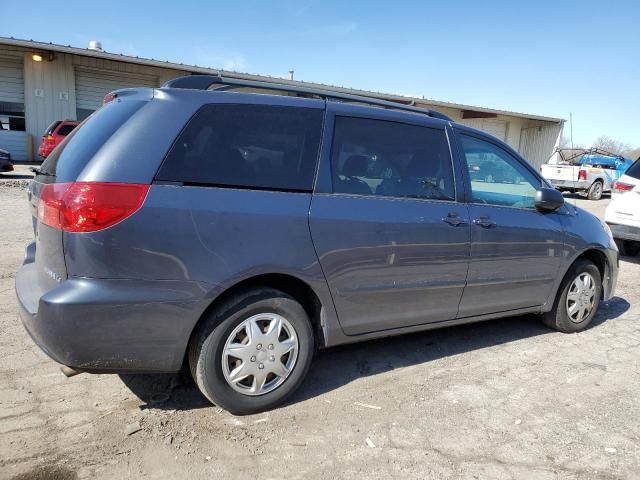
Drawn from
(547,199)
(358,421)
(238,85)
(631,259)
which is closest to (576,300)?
(547,199)

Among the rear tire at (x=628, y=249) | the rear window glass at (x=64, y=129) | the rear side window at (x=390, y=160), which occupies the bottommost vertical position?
the rear tire at (x=628, y=249)

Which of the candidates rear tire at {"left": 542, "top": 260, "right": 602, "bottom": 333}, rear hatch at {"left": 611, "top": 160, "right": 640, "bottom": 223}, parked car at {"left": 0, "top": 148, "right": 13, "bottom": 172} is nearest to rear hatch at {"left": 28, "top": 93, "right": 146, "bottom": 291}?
rear tire at {"left": 542, "top": 260, "right": 602, "bottom": 333}

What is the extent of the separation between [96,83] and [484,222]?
19.7 m

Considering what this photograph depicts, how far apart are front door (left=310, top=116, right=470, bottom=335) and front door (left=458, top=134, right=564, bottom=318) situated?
0.55 ft

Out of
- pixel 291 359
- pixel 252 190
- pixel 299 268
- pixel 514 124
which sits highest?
pixel 514 124

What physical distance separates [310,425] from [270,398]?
0.93 feet

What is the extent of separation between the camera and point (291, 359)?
2.89 meters

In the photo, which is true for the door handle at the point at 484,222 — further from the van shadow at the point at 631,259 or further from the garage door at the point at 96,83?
the garage door at the point at 96,83

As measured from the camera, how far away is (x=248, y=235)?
2.58 metres

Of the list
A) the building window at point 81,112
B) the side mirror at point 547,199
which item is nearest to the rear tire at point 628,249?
the side mirror at point 547,199

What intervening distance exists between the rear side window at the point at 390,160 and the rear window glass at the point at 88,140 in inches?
48.2

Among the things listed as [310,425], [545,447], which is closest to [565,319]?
[545,447]

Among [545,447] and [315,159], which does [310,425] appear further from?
[315,159]

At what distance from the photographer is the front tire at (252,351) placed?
2.63 metres
